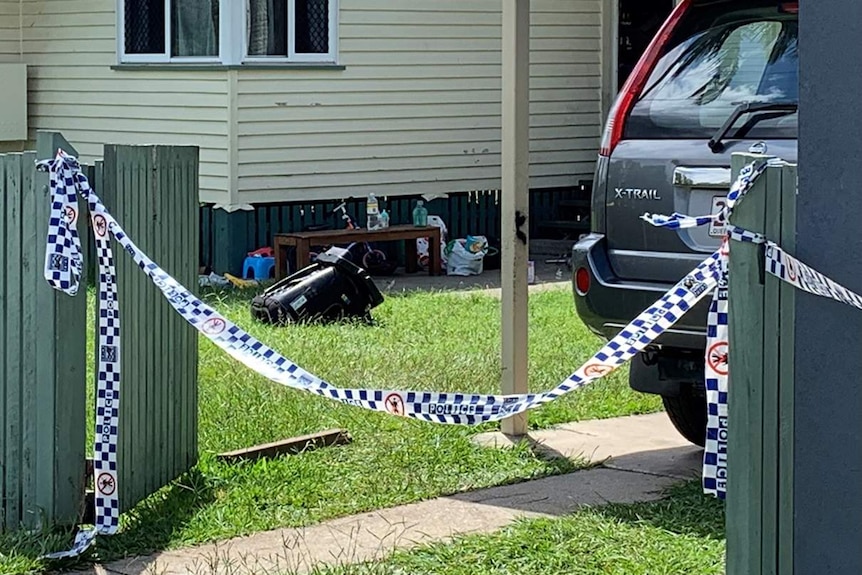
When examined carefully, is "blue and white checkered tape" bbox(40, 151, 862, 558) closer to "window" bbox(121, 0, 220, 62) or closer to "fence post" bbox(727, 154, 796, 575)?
"fence post" bbox(727, 154, 796, 575)

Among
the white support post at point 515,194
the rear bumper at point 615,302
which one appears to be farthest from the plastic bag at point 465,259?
the rear bumper at point 615,302

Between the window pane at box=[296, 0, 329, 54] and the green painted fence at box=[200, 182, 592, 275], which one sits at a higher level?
the window pane at box=[296, 0, 329, 54]

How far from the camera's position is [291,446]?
6738mm

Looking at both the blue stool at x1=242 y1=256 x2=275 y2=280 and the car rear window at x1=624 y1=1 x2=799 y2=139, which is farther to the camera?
the blue stool at x1=242 y1=256 x2=275 y2=280

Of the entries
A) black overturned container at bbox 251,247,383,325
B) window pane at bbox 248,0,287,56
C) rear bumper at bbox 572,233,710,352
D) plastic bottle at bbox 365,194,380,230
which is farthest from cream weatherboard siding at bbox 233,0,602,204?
Answer: rear bumper at bbox 572,233,710,352

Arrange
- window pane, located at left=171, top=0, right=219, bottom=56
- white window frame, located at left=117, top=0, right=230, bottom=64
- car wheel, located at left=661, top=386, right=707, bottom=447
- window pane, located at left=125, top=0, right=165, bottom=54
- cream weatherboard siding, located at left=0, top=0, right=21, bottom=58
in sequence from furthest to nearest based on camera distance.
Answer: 1. cream weatherboard siding, located at left=0, top=0, right=21, bottom=58
2. window pane, located at left=125, top=0, right=165, bottom=54
3. window pane, located at left=171, top=0, right=219, bottom=56
4. white window frame, located at left=117, top=0, right=230, bottom=64
5. car wheel, located at left=661, top=386, right=707, bottom=447

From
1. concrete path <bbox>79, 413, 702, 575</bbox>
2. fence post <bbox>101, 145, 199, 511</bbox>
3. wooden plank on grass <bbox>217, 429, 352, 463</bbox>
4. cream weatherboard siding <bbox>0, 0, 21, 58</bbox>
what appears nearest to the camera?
concrete path <bbox>79, 413, 702, 575</bbox>

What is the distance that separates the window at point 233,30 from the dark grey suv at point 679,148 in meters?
7.98

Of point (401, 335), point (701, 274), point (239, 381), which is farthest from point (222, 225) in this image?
point (701, 274)

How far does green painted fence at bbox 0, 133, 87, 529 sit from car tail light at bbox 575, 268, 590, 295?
198cm

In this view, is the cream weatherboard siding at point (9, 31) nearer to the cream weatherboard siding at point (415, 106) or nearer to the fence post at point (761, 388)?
the cream weatherboard siding at point (415, 106)

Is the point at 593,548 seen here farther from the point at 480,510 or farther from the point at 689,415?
the point at 689,415

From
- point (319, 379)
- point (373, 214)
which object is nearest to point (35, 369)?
point (319, 379)

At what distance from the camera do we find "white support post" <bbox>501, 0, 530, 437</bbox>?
269 inches
